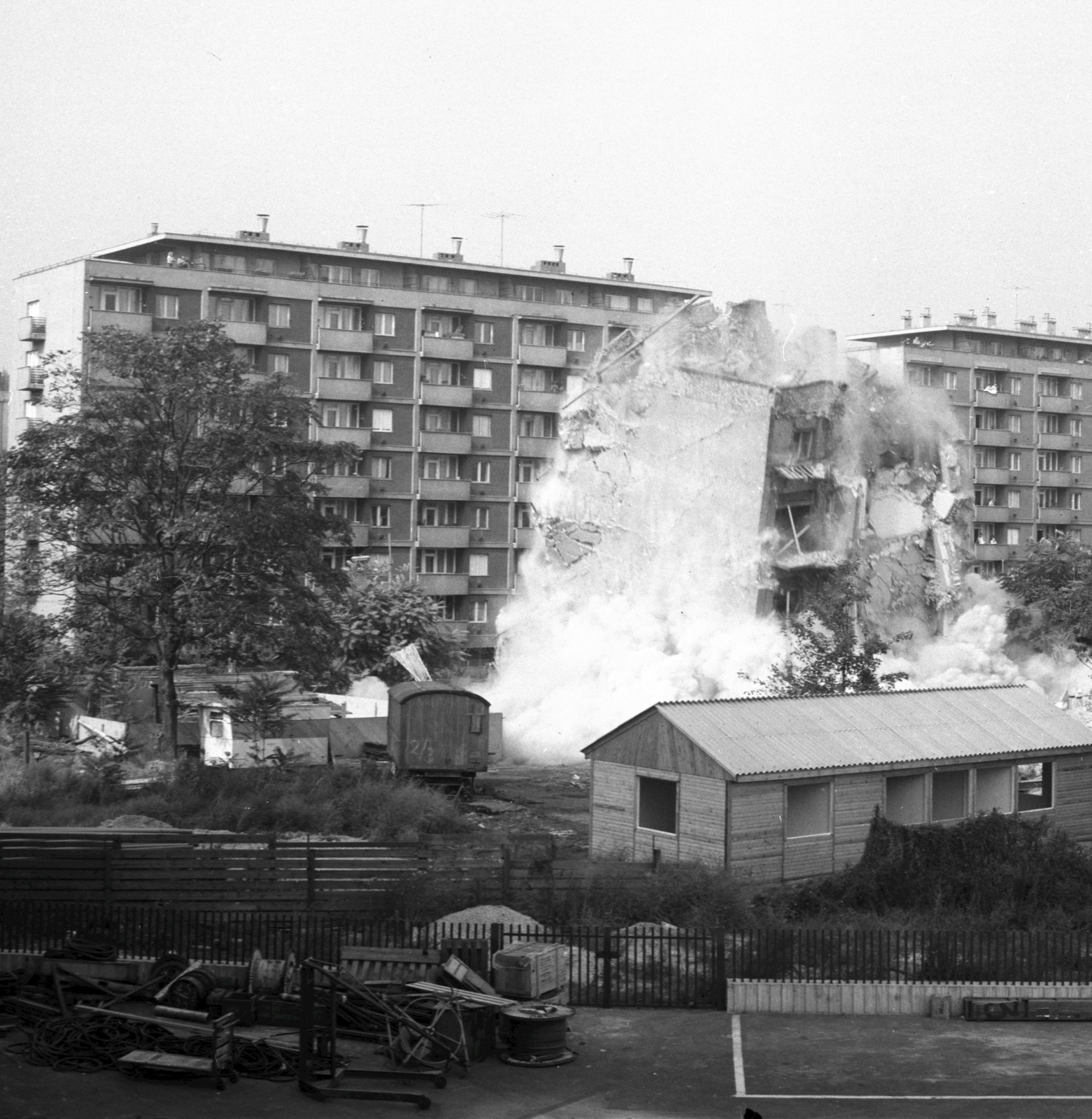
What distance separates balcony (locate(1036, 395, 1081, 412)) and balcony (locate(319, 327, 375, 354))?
143 ft

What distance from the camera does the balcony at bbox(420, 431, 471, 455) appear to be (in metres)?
74.1

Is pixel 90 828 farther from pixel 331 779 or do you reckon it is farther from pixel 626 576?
pixel 626 576

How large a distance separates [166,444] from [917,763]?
17.7m

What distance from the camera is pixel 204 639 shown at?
36.2m

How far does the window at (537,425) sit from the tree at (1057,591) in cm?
2331

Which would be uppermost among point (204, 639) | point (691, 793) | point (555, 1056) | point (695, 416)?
point (695, 416)

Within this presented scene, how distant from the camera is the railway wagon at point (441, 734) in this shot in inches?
1581

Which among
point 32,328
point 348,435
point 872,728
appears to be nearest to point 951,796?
point 872,728

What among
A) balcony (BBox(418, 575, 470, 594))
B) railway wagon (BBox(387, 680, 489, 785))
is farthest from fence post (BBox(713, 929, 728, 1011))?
balcony (BBox(418, 575, 470, 594))

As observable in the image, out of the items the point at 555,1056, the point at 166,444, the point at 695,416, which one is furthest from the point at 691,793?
the point at 695,416

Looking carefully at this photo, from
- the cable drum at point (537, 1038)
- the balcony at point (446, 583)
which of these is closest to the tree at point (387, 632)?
the balcony at point (446, 583)

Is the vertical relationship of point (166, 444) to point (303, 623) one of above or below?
above

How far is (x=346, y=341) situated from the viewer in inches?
2837

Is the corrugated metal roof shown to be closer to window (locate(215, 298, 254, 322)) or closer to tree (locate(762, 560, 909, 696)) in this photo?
tree (locate(762, 560, 909, 696))
